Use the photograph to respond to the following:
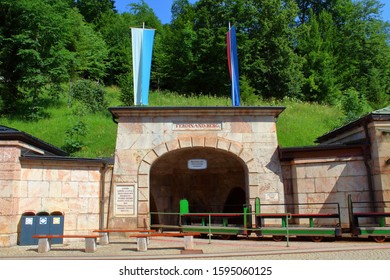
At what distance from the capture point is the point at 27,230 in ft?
43.7

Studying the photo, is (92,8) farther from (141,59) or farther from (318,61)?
(141,59)

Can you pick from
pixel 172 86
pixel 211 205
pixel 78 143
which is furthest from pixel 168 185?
pixel 172 86

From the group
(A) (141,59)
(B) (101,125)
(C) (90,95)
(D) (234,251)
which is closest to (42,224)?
(D) (234,251)

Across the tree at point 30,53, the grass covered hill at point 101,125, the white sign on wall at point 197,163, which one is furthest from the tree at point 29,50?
the white sign on wall at point 197,163

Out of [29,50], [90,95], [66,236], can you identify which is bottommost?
[66,236]

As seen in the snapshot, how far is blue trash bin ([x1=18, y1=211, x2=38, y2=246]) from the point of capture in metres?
13.3

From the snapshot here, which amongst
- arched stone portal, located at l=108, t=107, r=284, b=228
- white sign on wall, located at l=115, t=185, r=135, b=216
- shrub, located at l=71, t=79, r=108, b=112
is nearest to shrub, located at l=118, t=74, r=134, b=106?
shrub, located at l=71, t=79, r=108, b=112

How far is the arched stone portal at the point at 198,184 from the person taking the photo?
1855 cm

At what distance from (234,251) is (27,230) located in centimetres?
754

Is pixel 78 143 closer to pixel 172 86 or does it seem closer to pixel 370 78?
pixel 172 86

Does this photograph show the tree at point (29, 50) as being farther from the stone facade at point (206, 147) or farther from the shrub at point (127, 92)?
the stone facade at point (206, 147)

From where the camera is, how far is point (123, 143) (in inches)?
607

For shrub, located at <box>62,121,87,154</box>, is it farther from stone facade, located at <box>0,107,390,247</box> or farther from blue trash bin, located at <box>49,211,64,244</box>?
blue trash bin, located at <box>49,211,64,244</box>

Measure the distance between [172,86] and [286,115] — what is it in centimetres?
1975
